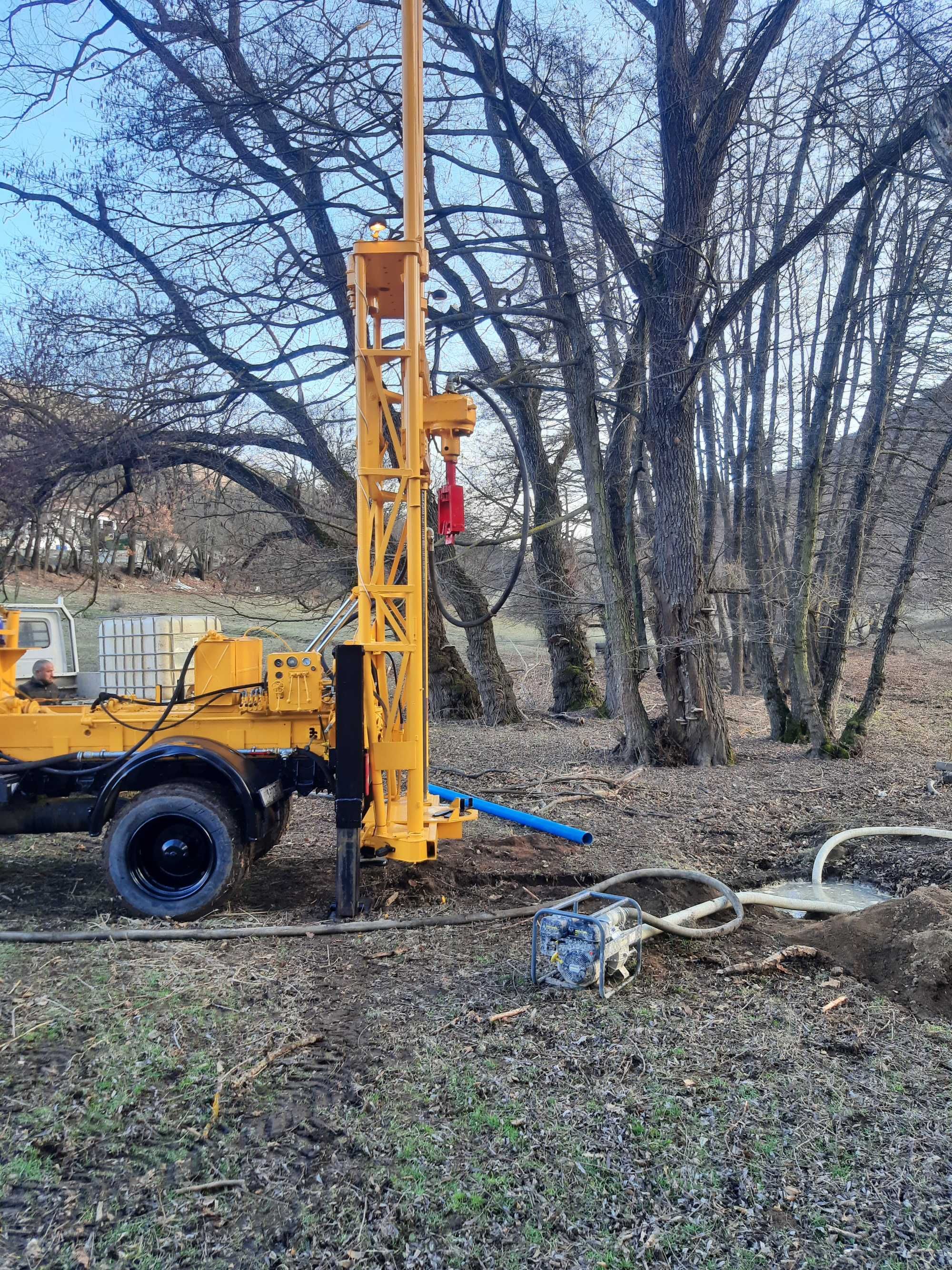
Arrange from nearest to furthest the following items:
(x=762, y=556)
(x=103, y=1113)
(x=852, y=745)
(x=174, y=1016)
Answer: (x=103, y=1113)
(x=174, y=1016)
(x=852, y=745)
(x=762, y=556)

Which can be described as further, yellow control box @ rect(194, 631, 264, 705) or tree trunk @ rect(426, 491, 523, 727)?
tree trunk @ rect(426, 491, 523, 727)

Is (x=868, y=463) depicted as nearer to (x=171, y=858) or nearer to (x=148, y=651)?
(x=148, y=651)

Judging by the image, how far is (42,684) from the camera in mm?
7727

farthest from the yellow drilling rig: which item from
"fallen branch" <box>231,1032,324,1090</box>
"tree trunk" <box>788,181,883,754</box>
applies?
"tree trunk" <box>788,181,883,754</box>

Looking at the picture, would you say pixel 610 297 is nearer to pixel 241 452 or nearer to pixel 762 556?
pixel 762 556

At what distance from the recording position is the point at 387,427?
6172mm

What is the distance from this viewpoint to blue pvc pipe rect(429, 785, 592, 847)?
21.5ft

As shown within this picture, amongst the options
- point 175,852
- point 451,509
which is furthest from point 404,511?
point 175,852

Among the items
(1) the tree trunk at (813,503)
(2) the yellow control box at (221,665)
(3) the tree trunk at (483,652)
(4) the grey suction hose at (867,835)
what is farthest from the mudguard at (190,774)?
(3) the tree trunk at (483,652)

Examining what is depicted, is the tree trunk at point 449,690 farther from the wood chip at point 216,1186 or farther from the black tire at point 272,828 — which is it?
the wood chip at point 216,1186

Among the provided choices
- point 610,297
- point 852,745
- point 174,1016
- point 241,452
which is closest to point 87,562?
point 241,452

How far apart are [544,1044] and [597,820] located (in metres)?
4.45

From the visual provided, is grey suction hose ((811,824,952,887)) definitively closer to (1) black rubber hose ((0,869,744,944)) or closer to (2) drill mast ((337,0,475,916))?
(1) black rubber hose ((0,869,744,944))

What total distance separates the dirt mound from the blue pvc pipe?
1.73 metres
